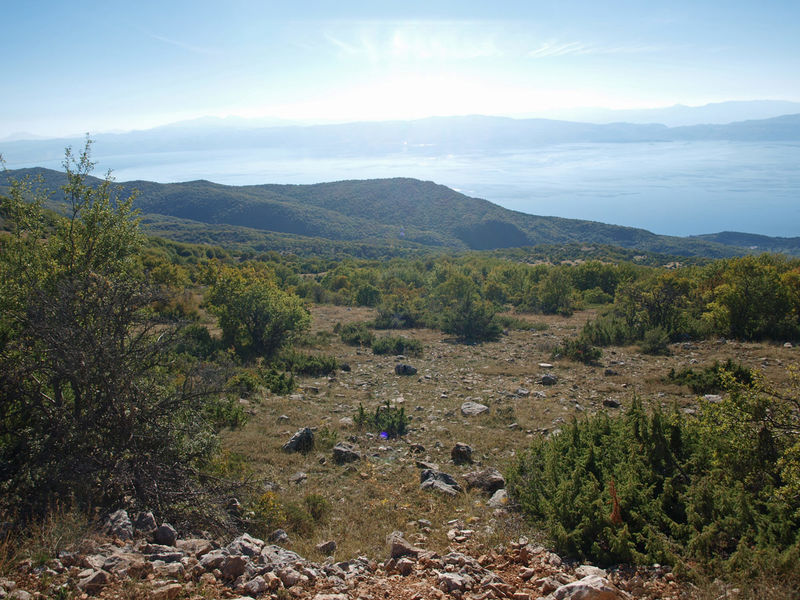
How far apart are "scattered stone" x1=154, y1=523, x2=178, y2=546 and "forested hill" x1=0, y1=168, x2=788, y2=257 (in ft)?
255

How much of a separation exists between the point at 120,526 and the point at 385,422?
550cm

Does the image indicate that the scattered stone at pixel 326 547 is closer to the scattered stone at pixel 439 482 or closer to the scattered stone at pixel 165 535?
the scattered stone at pixel 165 535

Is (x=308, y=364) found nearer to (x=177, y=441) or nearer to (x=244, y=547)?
(x=177, y=441)

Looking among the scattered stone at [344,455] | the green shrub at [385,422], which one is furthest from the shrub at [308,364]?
the scattered stone at [344,455]

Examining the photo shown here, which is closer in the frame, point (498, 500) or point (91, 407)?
point (91, 407)

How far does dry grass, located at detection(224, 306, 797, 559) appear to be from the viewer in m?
5.65

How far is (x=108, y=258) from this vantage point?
22.4 ft

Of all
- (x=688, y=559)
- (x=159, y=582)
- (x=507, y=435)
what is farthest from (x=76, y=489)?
(x=507, y=435)

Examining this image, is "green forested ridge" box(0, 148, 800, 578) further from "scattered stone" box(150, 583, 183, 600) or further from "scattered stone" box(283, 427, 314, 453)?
"scattered stone" box(150, 583, 183, 600)

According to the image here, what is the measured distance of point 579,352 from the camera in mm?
14336

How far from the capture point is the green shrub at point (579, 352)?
46.4 feet

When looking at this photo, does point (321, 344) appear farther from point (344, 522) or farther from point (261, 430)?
point (344, 522)

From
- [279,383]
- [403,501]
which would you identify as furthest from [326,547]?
[279,383]

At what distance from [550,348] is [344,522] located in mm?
12165
